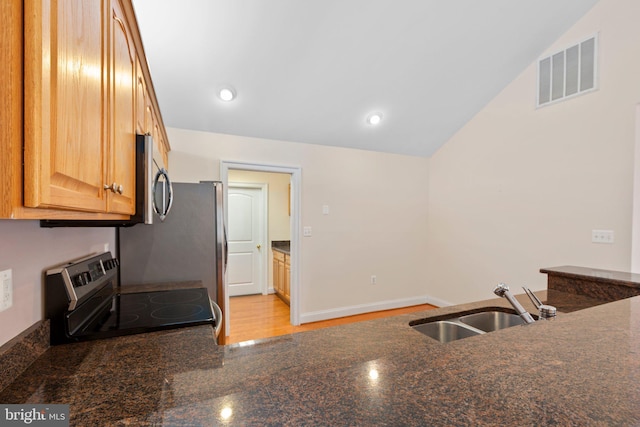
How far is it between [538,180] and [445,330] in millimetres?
2477

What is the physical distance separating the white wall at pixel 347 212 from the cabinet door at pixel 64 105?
2.45 metres

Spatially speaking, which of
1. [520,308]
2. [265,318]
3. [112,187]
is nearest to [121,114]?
[112,187]

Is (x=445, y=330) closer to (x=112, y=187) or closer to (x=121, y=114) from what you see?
(x=112, y=187)

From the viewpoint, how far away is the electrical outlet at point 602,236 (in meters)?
2.51

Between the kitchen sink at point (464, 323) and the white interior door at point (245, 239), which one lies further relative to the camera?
the white interior door at point (245, 239)

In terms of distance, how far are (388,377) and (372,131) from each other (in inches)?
131

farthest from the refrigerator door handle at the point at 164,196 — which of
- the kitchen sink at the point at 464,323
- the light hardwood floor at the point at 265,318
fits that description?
the light hardwood floor at the point at 265,318

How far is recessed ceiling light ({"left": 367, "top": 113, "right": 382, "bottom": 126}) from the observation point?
3.43 metres

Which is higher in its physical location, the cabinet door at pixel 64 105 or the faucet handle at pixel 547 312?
the cabinet door at pixel 64 105

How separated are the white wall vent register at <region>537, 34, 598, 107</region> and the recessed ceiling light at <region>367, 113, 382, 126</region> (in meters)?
1.58

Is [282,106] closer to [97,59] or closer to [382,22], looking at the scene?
[382,22]

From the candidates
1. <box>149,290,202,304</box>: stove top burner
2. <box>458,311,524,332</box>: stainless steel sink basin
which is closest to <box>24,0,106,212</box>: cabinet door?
<box>149,290,202,304</box>: stove top burner

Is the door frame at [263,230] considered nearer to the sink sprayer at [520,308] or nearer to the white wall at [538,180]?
the white wall at [538,180]

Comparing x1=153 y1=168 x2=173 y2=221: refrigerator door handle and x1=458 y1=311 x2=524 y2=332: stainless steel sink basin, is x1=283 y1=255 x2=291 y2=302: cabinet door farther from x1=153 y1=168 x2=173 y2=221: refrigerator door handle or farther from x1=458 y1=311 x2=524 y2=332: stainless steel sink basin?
x1=458 y1=311 x2=524 y2=332: stainless steel sink basin
